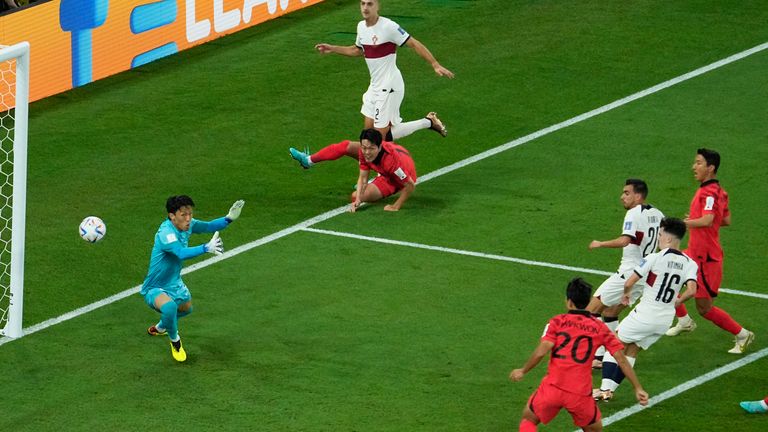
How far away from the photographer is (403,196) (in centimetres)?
1752

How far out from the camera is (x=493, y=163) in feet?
62.5

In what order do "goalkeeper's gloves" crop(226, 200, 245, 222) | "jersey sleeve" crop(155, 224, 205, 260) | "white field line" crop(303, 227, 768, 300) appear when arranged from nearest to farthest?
"jersey sleeve" crop(155, 224, 205, 260), "goalkeeper's gloves" crop(226, 200, 245, 222), "white field line" crop(303, 227, 768, 300)

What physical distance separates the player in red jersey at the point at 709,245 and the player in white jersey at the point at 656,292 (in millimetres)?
982

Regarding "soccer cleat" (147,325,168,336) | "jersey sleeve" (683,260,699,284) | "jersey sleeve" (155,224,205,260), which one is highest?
"jersey sleeve" (683,260,699,284)

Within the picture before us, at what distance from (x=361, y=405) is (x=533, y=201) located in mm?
5418

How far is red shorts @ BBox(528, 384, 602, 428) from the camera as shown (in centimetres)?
1157

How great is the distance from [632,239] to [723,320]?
3.67 feet

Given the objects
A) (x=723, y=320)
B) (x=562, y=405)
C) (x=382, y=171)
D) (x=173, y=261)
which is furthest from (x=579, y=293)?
(x=382, y=171)

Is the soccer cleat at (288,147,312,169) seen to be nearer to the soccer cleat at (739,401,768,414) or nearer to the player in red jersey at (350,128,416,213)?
the player in red jersey at (350,128,416,213)

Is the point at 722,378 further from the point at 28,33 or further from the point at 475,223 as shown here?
the point at 28,33

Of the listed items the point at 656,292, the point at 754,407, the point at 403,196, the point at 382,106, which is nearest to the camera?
the point at 754,407

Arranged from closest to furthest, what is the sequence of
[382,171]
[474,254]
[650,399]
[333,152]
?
1. [650,399]
2. [474,254]
3. [382,171]
4. [333,152]

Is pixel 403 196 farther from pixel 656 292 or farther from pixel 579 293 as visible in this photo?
pixel 579 293

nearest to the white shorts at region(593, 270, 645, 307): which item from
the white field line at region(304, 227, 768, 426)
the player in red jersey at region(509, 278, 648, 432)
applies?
the white field line at region(304, 227, 768, 426)
